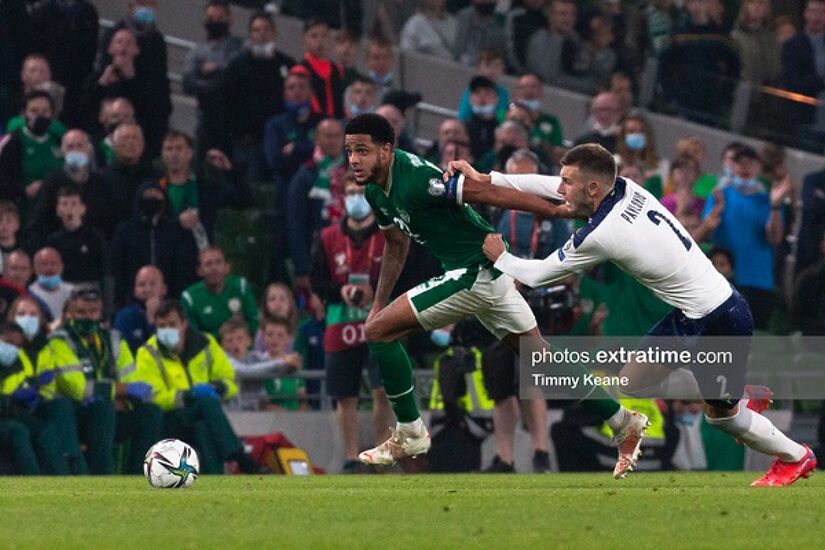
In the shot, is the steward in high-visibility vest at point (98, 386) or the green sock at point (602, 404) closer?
the green sock at point (602, 404)

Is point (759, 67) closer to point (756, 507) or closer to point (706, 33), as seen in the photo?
point (706, 33)

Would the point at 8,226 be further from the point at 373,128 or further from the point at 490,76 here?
the point at 373,128

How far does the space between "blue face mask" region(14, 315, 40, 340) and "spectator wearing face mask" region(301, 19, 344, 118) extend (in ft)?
14.7

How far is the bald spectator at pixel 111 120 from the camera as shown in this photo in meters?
19.3

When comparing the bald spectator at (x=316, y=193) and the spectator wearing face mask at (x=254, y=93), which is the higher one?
the spectator wearing face mask at (x=254, y=93)

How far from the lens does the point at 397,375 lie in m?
13.2

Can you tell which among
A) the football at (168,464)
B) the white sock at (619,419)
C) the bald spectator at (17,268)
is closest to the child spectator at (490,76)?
the bald spectator at (17,268)

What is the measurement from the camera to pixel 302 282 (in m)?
19.4

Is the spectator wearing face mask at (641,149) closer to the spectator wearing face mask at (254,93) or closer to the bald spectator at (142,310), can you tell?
the spectator wearing face mask at (254,93)

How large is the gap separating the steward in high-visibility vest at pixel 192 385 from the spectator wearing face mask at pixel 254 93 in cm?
326

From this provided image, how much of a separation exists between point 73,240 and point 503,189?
7084 mm

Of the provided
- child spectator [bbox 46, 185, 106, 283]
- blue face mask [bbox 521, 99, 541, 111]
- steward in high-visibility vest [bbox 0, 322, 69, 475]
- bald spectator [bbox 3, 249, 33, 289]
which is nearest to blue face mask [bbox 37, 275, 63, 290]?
bald spectator [bbox 3, 249, 33, 289]

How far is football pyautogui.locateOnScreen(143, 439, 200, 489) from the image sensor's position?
12547 mm

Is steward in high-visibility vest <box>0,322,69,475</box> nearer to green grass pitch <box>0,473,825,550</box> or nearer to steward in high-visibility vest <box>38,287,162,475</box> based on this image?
steward in high-visibility vest <box>38,287,162,475</box>
